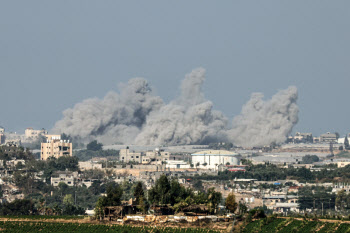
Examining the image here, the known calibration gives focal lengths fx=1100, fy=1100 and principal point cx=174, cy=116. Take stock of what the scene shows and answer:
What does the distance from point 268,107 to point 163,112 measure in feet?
48.4

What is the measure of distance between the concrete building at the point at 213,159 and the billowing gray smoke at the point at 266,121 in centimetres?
2194

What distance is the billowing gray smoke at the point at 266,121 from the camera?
502ft

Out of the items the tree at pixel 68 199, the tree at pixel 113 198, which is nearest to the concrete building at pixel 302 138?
the tree at pixel 68 199

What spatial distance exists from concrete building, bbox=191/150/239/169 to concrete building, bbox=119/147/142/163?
273 inches

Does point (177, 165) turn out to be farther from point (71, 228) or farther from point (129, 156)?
point (71, 228)

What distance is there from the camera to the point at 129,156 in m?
136

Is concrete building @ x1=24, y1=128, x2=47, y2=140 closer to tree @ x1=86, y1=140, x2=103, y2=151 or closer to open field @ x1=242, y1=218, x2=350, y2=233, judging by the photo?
tree @ x1=86, y1=140, x2=103, y2=151

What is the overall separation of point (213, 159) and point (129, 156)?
11517 millimetres

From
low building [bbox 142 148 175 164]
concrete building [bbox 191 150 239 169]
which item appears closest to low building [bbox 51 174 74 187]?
low building [bbox 142 148 175 164]

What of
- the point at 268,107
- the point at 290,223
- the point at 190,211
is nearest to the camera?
the point at 290,223

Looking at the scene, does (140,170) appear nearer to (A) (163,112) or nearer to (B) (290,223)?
(A) (163,112)

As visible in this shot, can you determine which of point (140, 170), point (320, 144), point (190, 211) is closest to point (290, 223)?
point (190, 211)

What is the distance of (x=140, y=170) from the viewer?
116 metres

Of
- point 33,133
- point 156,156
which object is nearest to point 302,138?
point 33,133
